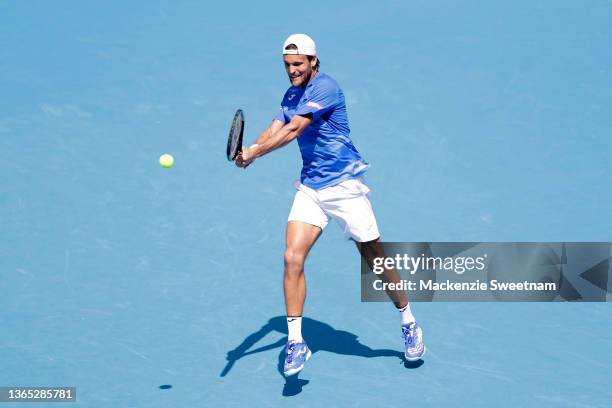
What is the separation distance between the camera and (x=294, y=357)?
24.9 ft

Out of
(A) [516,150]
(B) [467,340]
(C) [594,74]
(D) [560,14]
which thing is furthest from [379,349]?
(D) [560,14]

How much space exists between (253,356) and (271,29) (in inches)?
258

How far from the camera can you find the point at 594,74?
12477 mm

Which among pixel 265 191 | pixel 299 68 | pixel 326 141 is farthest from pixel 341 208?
pixel 265 191

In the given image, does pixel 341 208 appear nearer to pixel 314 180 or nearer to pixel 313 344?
pixel 314 180

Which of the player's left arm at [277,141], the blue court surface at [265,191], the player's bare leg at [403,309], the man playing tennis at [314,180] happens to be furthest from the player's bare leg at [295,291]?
the player's left arm at [277,141]

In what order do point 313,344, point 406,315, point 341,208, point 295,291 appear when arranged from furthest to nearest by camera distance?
1. point 313,344
2. point 406,315
3. point 341,208
4. point 295,291

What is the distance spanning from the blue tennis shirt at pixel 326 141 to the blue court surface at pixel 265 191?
1472mm

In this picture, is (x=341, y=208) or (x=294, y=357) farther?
(x=341, y=208)

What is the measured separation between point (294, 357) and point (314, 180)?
134 centimetres

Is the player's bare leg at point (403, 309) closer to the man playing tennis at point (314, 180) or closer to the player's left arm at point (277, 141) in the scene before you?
the man playing tennis at point (314, 180)

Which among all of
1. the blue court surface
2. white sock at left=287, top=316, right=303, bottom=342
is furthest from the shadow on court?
white sock at left=287, top=316, right=303, bottom=342

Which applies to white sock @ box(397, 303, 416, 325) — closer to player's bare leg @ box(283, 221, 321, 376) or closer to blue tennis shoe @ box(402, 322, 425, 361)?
blue tennis shoe @ box(402, 322, 425, 361)

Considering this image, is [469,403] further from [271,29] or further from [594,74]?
[271,29]
